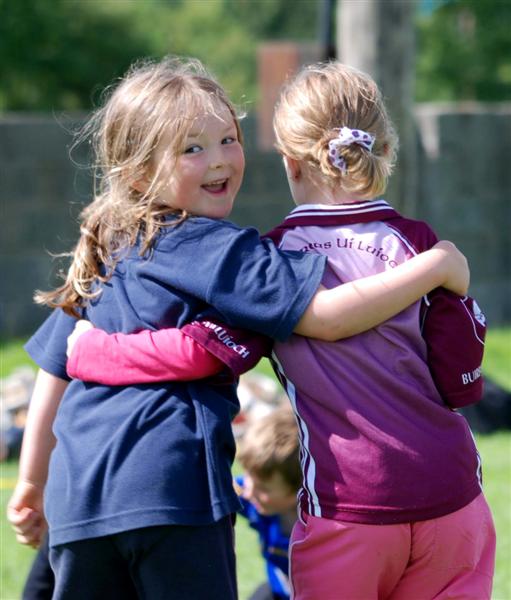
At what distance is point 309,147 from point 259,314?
40 cm

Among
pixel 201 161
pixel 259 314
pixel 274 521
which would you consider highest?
pixel 201 161

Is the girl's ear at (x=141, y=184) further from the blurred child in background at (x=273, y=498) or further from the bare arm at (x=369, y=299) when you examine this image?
the blurred child in background at (x=273, y=498)

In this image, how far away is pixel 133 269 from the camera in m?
2.41

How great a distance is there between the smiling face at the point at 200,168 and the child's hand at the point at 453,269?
1.54 feet

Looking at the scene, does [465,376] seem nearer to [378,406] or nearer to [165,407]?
Result: [378,406]

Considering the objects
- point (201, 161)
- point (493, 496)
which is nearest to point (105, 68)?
point (493, 496)

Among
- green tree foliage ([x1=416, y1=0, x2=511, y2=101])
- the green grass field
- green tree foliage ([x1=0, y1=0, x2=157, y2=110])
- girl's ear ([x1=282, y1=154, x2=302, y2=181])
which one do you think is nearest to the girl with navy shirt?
girl's ear ([x1=282, y1=154, x2=302, y2=181])

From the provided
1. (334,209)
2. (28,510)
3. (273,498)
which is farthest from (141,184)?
(273,498)

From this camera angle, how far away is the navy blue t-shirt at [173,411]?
2279mm

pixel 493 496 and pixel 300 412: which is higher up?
pixel 300 412

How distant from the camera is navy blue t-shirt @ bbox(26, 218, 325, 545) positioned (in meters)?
2.28

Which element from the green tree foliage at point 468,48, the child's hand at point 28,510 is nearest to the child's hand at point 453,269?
the child's hand at point 28,510

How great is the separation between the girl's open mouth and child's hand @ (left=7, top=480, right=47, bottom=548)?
0.83 metres

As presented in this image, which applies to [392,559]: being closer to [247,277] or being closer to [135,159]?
[247,277]
